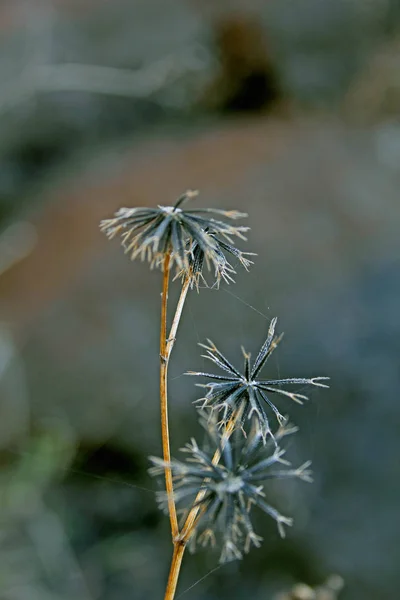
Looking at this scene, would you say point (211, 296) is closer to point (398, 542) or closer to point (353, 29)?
point (398, 542)

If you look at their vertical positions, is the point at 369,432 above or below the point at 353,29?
below

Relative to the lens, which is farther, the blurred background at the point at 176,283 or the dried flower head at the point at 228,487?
the blurred background at the point at 176,283

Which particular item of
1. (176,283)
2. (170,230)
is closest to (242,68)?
(176,283)

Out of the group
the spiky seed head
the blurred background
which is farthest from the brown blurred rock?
the spiky seed head

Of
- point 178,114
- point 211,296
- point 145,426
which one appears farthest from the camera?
point 178,114

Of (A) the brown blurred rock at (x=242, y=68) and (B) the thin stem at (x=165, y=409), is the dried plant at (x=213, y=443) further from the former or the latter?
(A) the brown blurred rock at (x=242, y=68)

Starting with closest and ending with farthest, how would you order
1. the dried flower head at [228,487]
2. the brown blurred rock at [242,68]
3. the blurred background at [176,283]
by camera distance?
the dried flower head at [228,487], the blurred background at [176,283], the brown blurred rock at [242,68]

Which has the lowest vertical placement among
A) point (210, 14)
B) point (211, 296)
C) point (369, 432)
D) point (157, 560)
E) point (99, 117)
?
point (157, 560)

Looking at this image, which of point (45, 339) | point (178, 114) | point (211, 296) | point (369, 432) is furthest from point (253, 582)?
point (178, 114)

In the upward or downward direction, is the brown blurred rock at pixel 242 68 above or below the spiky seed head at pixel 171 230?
above

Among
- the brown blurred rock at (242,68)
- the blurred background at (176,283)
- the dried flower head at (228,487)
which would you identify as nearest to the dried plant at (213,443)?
the dried flower head at (228,487)
